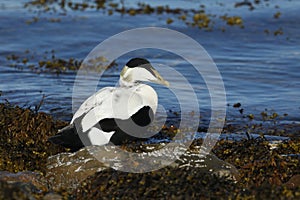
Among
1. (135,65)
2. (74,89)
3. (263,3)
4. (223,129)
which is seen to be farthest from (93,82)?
(263,3)

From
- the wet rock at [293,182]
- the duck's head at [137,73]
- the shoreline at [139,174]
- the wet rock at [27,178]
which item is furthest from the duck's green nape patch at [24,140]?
the wet rock at [293,182]

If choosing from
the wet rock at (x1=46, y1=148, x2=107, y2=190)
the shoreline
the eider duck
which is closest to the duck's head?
the eider duck

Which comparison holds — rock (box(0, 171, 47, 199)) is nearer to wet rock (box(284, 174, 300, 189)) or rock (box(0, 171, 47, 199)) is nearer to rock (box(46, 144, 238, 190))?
rock (box(46, 144, 238, 190))

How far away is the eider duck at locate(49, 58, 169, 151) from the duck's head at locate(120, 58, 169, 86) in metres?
0.22

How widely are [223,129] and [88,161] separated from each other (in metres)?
2.72

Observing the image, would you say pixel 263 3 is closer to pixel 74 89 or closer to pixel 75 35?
pixel 75 35

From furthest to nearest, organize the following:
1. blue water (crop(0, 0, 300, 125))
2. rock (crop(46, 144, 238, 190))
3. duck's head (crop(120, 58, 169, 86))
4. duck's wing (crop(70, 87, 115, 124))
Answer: blue water (crop(0, 0, 300, 125)), duck's head (crop(120, 58, 169, 86)), duck's wing (crop(70, 87, 115, 124)), rock (crop(46, 144, 238, 190))

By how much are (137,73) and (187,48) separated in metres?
5.97

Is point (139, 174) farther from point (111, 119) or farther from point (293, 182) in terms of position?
point (293, 182)

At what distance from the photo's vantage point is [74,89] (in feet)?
30.0

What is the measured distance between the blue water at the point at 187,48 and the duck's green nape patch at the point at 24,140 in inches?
59.8

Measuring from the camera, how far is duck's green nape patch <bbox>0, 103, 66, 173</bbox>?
5547mm

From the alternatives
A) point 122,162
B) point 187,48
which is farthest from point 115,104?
point 187,48

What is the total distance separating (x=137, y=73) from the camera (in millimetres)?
5879
